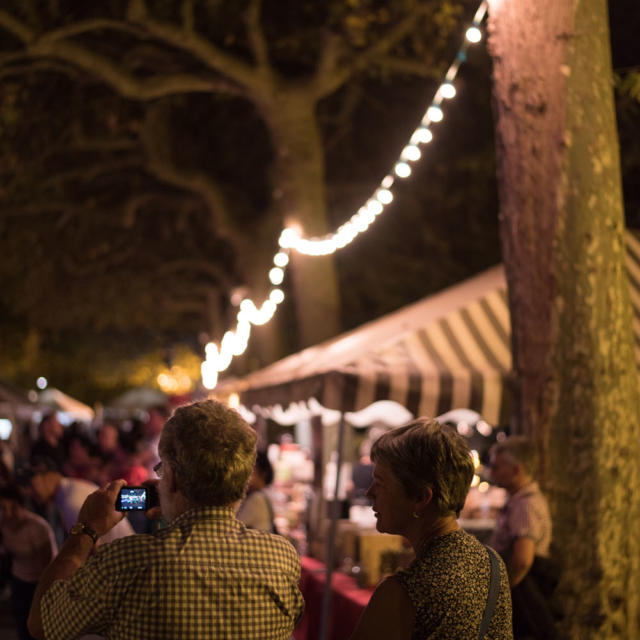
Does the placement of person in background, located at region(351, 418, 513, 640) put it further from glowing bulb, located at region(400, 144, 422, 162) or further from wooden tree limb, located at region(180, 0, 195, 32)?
wooden tree limb, located at region(180, 0, 195, 32)

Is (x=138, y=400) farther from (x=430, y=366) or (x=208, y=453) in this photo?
(x=208, y=453)

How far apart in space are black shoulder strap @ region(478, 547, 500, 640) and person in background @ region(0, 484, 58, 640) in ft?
12.2

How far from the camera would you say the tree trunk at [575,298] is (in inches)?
216

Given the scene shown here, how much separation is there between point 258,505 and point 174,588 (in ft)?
13.6

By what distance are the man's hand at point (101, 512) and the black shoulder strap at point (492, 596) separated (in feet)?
3.37

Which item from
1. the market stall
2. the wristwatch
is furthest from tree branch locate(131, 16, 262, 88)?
the wristwatch

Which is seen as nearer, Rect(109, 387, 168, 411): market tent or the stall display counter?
the stall display counter

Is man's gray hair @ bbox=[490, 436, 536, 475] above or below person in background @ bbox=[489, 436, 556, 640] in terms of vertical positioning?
above

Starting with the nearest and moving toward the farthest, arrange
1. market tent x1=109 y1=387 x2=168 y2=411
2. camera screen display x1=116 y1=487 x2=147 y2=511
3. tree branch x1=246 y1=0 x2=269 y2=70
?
1. camera screen display x1=116 y1=487 x2=147 y2=511
2. tree branch x1=246 y1=0 x2=269 y2=70
3. market tent x1=109 y1=387 x2=168 y2=411

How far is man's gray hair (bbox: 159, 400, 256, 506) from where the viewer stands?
2.54m

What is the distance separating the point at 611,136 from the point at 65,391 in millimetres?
60157

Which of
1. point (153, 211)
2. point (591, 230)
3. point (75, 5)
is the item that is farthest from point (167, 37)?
point (153, 211)

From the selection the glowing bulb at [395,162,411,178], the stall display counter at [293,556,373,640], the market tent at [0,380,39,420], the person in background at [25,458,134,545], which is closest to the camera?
the person in background at [25,458,134,545]

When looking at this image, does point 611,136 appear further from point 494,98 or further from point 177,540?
point 177,540
